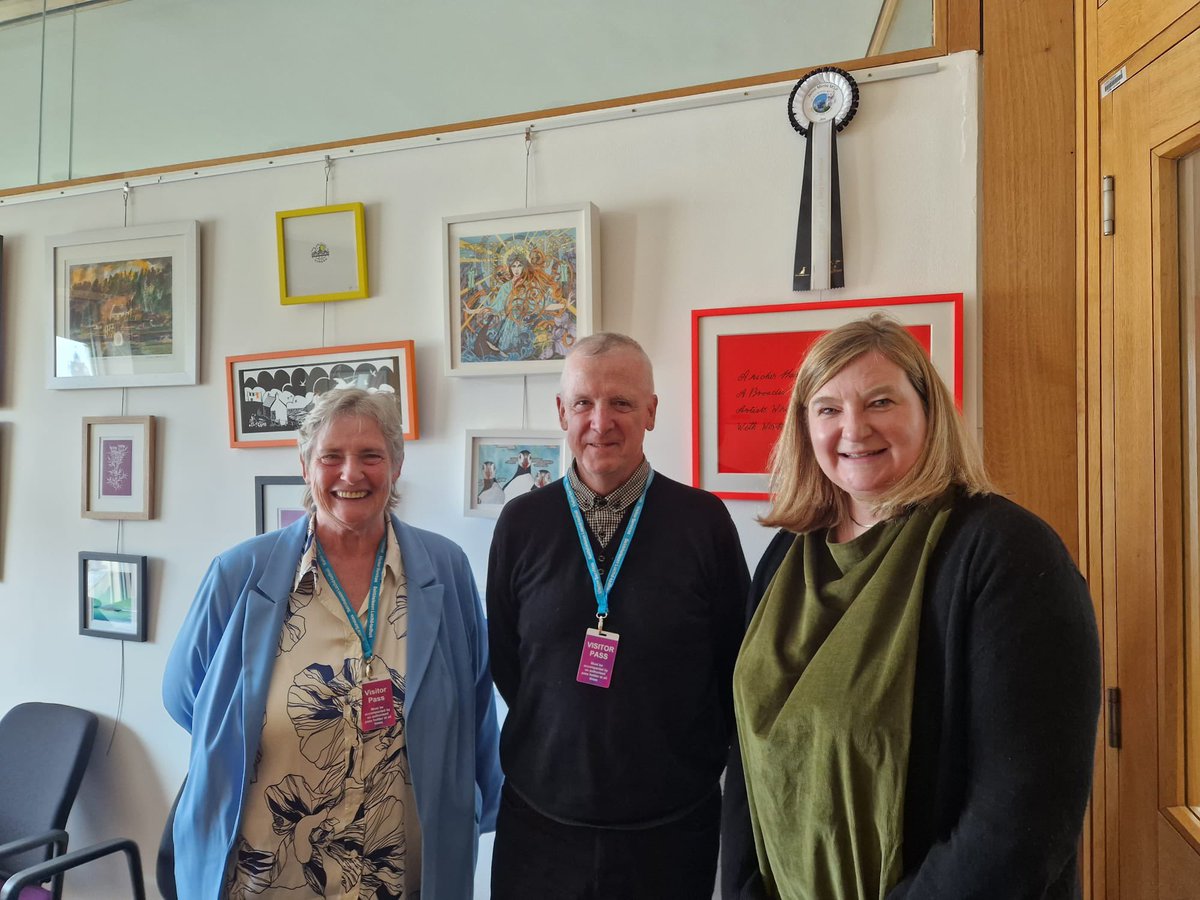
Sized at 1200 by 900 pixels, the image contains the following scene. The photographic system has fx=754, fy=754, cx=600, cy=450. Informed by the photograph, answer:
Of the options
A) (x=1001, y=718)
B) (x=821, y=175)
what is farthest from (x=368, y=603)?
(x=821, y=175)

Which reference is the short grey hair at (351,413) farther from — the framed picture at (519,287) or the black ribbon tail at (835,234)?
the black ribbon tail at (835,234)

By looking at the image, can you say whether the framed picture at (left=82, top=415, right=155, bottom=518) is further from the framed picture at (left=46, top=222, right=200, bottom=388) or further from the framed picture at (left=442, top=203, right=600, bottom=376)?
the framed picture at (left=442, top=203, right=600, bottom=376)

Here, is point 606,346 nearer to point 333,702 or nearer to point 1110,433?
point 333,702

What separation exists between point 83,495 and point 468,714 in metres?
1.67

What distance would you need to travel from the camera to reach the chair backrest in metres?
2.14

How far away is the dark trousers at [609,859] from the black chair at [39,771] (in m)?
1.50

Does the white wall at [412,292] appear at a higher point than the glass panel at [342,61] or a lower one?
lower

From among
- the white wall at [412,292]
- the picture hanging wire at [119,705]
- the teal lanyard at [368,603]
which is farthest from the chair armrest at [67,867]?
the teal lanyard at [368,603]

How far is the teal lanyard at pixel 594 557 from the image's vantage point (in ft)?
4.46

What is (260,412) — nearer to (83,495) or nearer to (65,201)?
(83,495)

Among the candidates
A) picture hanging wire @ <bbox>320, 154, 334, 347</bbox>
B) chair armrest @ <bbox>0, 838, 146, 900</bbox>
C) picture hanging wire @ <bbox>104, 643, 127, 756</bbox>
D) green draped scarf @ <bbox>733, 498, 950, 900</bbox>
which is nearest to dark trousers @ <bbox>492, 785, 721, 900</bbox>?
green draped scarf @ <bbox>733, 498, 950, 900</bbox>

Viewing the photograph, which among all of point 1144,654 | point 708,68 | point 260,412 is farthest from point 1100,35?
point 260,412

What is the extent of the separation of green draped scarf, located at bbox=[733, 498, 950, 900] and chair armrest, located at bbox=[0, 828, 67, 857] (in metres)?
1.95

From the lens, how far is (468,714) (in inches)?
59.8
